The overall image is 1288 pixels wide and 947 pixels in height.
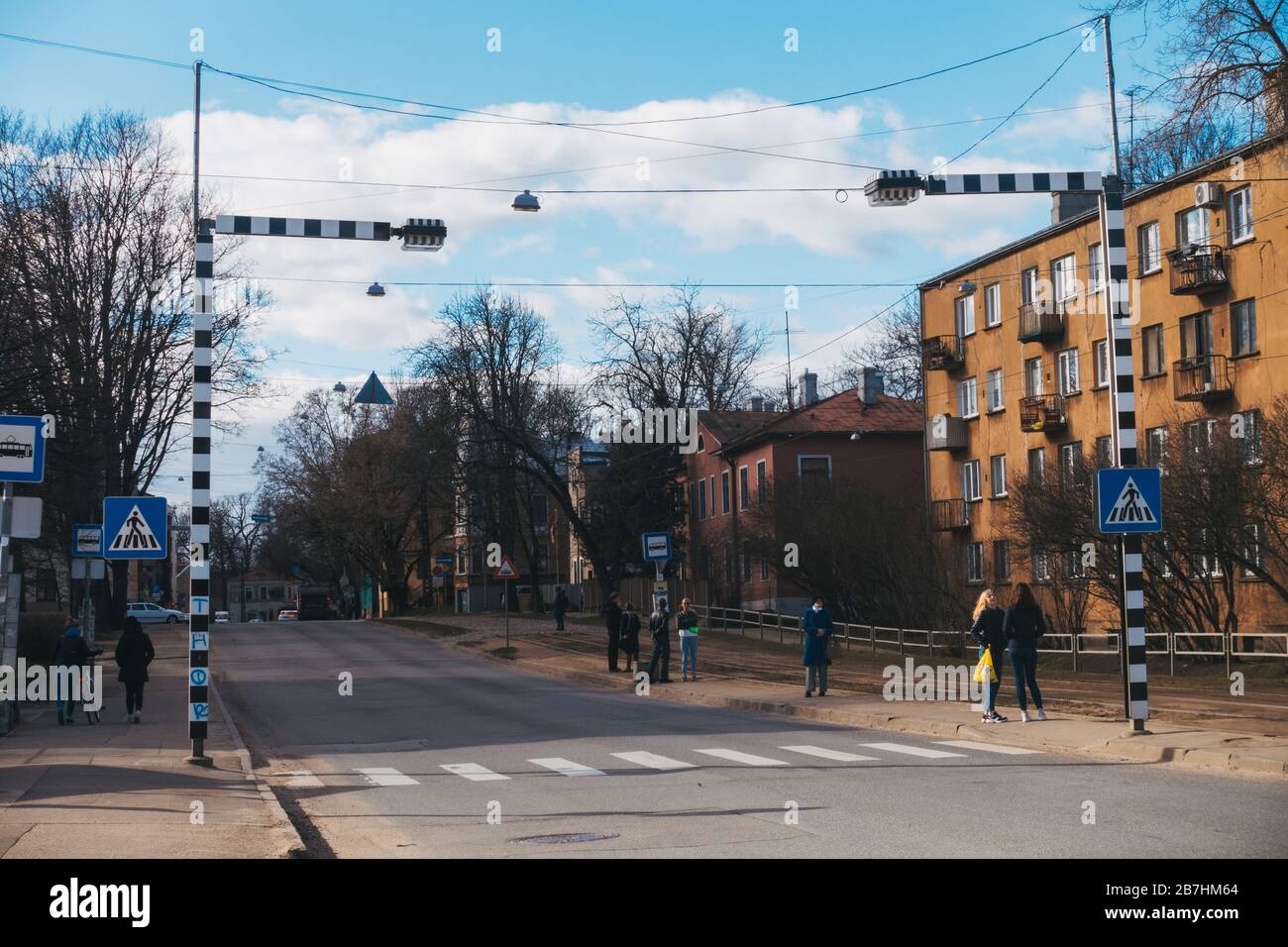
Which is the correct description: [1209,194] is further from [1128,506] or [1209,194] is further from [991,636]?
[1128,506]

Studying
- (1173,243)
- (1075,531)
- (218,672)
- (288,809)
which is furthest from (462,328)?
(288,809)

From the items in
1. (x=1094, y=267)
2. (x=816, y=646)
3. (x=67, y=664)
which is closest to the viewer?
(x=67, y=664)

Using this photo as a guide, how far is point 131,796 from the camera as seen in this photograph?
42.4 feet

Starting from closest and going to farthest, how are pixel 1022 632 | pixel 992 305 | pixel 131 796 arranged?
pixel 131 796 → pixel 1022 632 → pixel 992 305

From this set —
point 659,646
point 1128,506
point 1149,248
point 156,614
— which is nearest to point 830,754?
point 1128,506

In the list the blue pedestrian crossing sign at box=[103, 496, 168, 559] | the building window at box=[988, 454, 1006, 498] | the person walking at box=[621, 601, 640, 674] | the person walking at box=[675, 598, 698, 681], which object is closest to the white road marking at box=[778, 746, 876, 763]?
the blue pedestrian crossing sign at box=[103, 496, 168, 559]

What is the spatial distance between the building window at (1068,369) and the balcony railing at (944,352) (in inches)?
226

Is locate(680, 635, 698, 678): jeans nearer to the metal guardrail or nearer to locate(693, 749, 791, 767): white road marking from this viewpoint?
the metal guardrail

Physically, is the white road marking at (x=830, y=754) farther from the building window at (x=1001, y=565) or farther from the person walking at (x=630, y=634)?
the building window at (x=1001, y=565)

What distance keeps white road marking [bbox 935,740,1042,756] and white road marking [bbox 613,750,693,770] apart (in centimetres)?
355

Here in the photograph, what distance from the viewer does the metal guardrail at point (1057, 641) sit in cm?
2680

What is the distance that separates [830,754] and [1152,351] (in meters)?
26.8

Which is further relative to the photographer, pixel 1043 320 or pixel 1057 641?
pixel 1043 320
